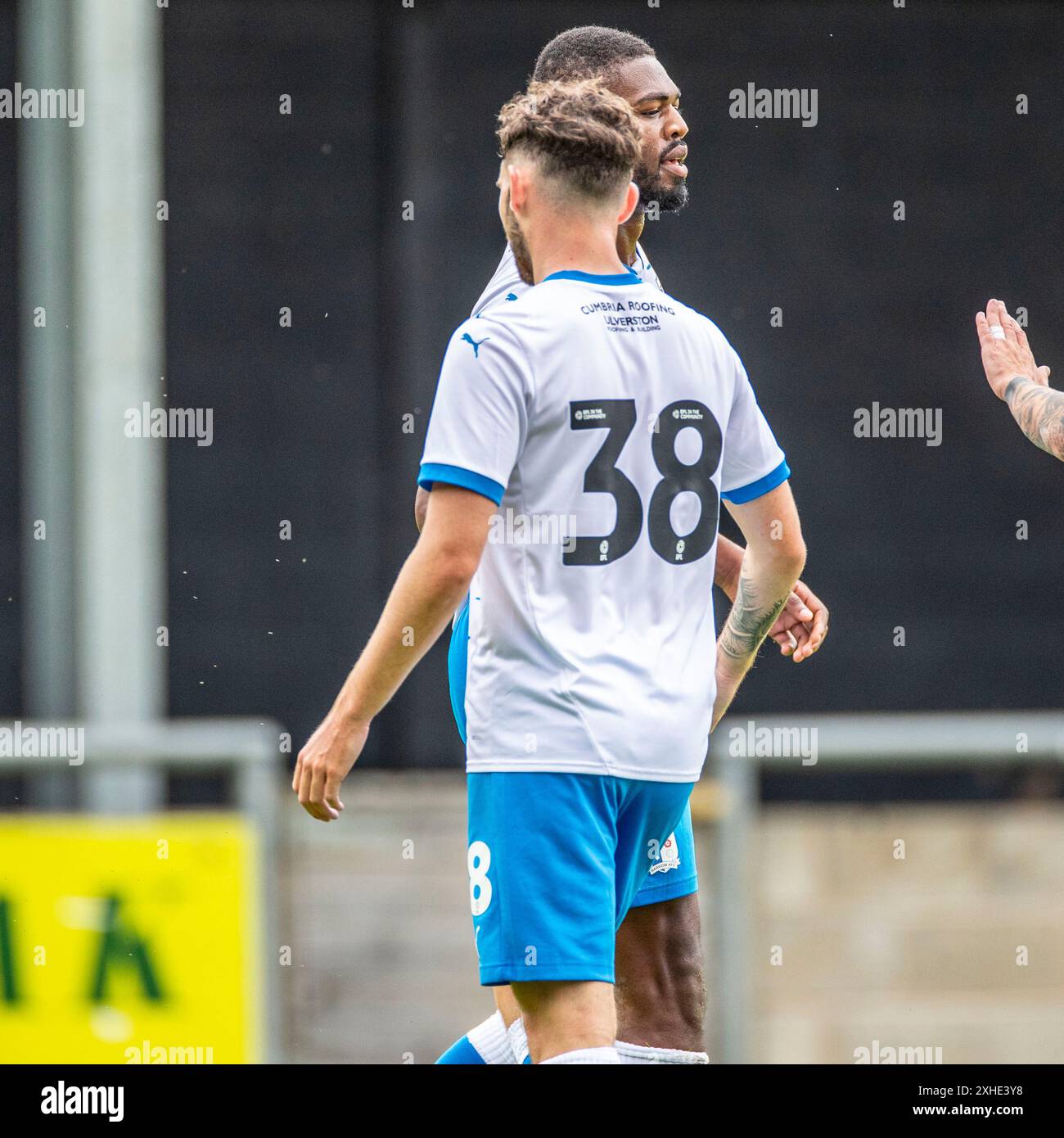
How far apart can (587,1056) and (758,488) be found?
41.2 inches

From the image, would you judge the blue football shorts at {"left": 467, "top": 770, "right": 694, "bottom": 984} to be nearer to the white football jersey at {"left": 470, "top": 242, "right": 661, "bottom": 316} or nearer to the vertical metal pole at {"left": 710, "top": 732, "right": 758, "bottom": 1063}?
the white football jersey at {"left": 470, "top": 242, "right": 661, "bottom": 316}

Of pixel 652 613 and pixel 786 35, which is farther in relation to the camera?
pixel 786 35

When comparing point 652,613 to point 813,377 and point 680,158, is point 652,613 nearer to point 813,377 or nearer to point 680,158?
point 680,158

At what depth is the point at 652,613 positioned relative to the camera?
132 inches

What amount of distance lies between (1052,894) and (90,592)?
13.0 ft

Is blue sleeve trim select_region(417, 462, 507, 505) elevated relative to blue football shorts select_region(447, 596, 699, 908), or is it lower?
elevated

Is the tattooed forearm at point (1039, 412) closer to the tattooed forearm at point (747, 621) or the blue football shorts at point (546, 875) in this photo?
the tattooed forearm at point (747, 621)

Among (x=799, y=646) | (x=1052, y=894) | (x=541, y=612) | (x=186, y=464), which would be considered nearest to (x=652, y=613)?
(x=541, y=612)

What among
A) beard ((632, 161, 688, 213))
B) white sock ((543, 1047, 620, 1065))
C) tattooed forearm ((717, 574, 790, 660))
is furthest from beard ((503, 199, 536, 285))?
white sock ((543, 1047, 620, 1065))

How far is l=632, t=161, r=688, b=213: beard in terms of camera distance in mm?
3811

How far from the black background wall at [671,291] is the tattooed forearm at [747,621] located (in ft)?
15.4

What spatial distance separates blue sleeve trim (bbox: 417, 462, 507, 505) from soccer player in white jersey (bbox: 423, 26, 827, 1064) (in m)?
0.55

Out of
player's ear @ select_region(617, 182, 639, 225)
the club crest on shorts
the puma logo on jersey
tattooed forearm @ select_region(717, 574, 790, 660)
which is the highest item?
player's ear @ select_region(617, 182, 639, 225)
